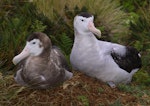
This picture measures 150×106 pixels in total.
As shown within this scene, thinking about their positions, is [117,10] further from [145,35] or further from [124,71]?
[124,71]

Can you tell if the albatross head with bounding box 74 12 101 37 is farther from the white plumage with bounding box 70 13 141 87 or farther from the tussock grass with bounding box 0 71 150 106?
the tussock grass with bounding box 0 71 150 106

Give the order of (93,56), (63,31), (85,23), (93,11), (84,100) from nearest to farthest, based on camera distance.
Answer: (84,100) < (85,23) < (93,56) < (63,31) < (93,11)

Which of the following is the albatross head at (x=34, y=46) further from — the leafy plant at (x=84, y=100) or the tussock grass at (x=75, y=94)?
the leafy plant at (x=84, y=100)

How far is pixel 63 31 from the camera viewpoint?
21.8 feet

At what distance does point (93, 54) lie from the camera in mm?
5441

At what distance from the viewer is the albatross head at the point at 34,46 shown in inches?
179

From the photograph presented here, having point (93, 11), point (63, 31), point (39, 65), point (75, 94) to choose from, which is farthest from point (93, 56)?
point (93, 11)

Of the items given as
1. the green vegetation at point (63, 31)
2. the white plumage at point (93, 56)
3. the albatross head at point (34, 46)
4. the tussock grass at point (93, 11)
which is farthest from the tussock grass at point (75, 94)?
the tussock grass at point (93, 11)

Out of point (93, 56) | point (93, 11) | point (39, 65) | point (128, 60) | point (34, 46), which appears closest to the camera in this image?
point (34, 46)

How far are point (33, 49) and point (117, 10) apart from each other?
3.17 metres

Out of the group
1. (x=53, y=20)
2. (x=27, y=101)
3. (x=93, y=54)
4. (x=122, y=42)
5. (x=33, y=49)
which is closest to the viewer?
(x=33, y=49)

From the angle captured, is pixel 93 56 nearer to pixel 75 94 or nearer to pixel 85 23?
pixel 85 23

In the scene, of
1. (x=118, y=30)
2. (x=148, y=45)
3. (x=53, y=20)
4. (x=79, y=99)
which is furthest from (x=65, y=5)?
(x=79, y=99)

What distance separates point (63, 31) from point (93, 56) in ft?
4.26
